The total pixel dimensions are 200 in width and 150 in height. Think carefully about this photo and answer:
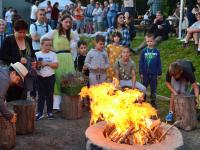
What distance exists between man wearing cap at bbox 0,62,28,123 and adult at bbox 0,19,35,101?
44.2 inches

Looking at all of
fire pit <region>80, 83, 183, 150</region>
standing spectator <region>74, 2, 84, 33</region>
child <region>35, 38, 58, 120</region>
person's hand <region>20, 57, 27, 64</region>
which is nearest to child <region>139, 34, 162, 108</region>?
child <region>35, 38, 58, 120</region>

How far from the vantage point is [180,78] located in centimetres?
795

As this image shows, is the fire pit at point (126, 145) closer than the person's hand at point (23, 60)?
Yes

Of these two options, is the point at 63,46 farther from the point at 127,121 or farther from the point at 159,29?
the point at 159,29

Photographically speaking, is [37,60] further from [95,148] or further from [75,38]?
[95,148]

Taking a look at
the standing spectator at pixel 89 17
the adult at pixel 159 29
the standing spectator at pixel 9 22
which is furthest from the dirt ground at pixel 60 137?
the standing spectator at pixel 9 22

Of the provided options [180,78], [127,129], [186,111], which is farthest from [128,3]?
[127,129]

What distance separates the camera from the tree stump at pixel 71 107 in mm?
8156

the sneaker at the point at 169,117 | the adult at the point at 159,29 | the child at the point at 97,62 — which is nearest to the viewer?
the sneaker at the point at 169,117

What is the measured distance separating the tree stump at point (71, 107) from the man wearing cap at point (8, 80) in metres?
2.05

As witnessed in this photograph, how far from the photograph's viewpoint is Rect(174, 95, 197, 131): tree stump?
7527 mm

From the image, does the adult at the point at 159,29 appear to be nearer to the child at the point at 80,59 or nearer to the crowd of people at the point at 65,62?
the crowd of people at the point at 65,62

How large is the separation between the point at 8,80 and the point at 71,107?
98.6 inches

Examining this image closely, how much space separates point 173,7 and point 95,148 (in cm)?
2237
